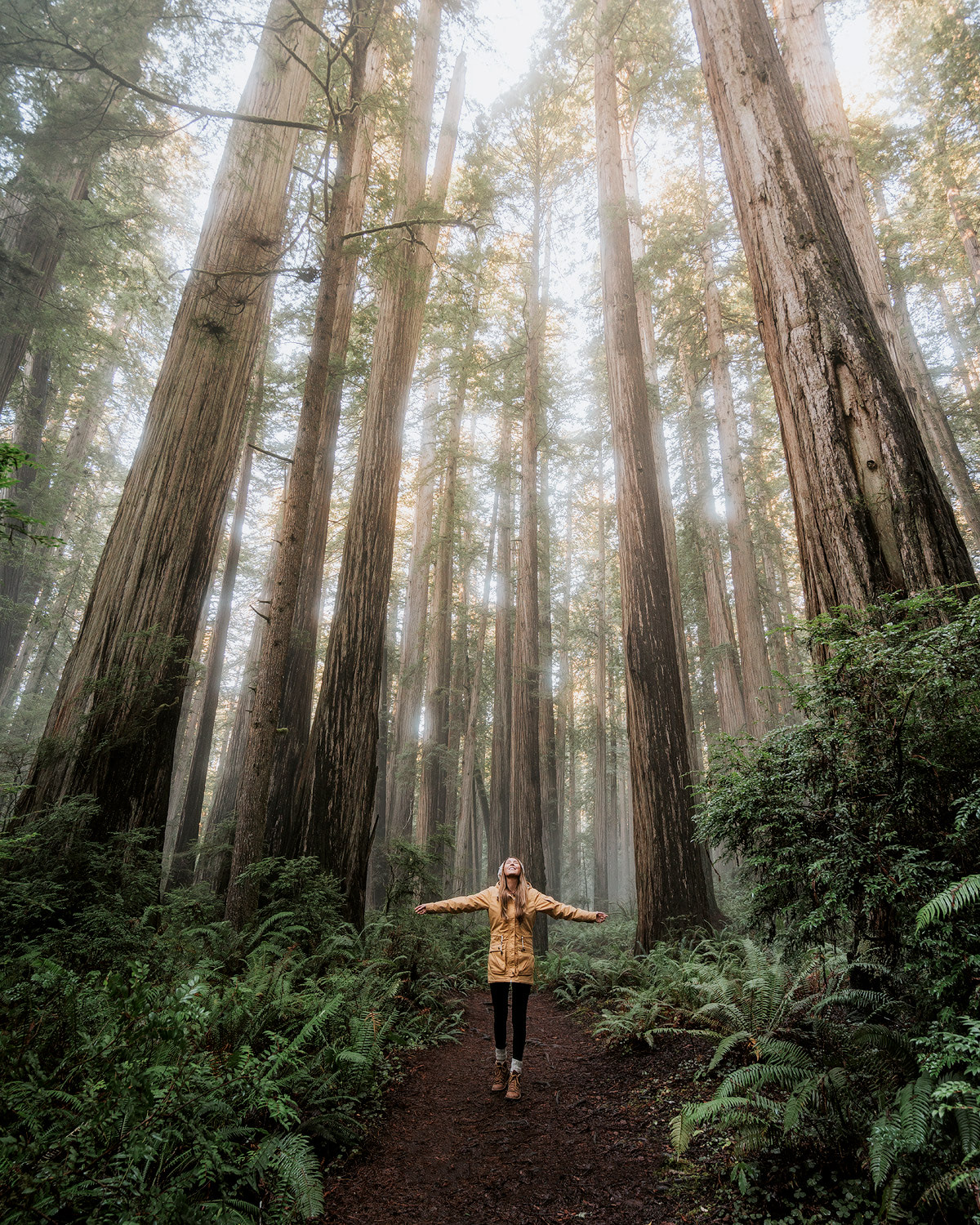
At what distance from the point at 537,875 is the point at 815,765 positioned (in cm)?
854

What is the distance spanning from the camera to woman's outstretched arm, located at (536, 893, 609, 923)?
4.16m

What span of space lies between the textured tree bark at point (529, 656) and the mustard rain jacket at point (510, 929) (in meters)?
5.18

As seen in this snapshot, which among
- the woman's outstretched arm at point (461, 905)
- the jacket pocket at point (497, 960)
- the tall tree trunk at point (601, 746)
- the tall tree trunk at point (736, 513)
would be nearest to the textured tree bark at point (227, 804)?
the woman's outstretched arm at point (461, 905)

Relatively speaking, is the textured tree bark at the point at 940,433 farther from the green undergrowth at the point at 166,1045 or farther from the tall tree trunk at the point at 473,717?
the green undergrowth at the point at 166,1045

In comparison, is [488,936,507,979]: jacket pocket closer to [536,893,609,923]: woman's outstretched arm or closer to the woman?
the woman

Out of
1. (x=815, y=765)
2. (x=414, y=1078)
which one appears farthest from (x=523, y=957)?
(x=815, y=765)

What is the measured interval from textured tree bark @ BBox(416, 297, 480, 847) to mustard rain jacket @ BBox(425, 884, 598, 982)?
9.45 metres

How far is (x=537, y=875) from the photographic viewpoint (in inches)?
396

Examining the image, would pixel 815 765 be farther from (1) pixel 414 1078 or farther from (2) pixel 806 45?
(2) pixel 806 45

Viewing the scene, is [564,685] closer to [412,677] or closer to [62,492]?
[412,677]

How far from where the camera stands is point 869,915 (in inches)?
97.0

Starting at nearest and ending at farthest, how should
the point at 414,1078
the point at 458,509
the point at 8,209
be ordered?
1. the point at 414,1078
2. the point at 8,209
3. the point at 458,509

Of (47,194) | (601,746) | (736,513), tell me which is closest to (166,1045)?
(47,194)

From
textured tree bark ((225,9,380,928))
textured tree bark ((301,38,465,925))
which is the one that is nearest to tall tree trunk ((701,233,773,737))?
textured tree bark ((301,38,465,925))
